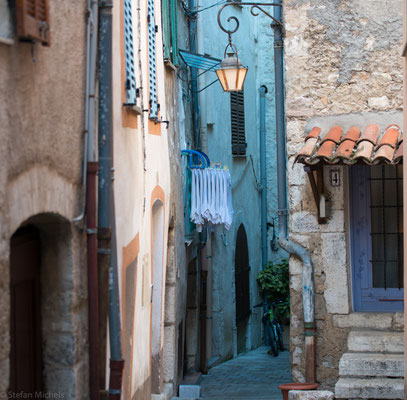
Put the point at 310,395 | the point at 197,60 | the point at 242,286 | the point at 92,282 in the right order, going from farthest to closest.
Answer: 1. the point at 242,286
2. the point at 197,60
3. the point at 310,395
4. the point at 92,282

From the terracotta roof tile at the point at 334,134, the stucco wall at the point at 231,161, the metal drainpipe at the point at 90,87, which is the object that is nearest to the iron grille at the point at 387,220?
the terracotta roof tile at the point at 334,134

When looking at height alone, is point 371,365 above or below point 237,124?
below

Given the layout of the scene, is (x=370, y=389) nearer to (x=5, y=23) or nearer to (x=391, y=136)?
(x=391, y=136)

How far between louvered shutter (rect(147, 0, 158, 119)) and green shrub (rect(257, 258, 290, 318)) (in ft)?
28.0

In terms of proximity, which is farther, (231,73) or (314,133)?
(231,73)

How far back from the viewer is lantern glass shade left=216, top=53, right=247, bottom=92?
8555mm

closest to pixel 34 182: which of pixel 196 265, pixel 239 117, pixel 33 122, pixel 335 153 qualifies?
pixel 33 122

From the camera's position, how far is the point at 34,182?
4016mm

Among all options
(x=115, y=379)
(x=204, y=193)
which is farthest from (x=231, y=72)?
(x=115, y=379)

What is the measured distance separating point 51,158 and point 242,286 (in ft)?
37.6

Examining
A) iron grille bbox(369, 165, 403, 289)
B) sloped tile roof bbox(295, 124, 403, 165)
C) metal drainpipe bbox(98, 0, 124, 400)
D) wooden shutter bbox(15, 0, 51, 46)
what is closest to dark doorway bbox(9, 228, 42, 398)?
metal drainpipe bbox(98, 0, 124, 400)

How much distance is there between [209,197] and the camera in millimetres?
11141

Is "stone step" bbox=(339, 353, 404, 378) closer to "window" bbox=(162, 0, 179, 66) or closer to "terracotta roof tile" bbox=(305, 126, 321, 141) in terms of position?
"terracotta roof tile" bbox=(305, 126, 321, 141)

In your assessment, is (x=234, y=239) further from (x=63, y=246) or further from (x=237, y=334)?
(x=63, y=246)
